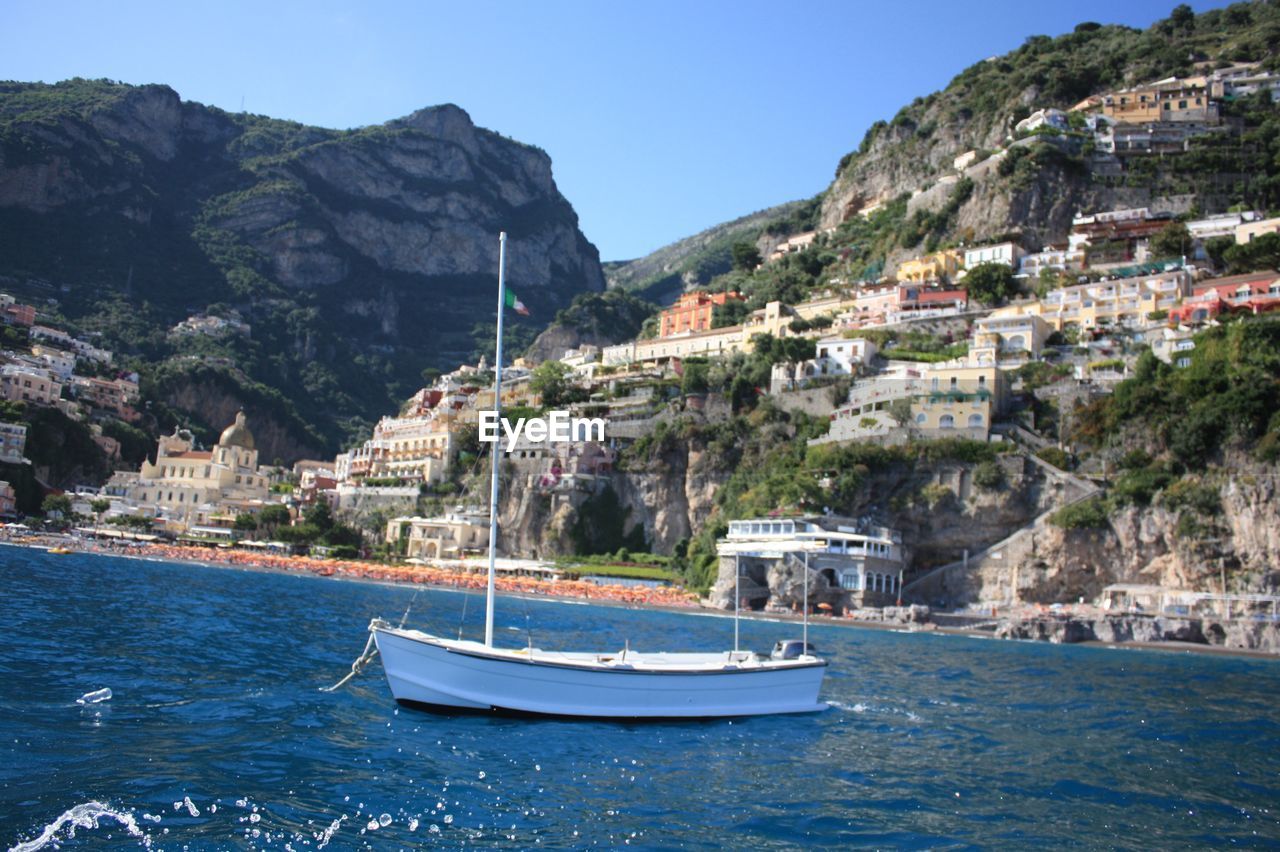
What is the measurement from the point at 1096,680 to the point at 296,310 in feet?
477

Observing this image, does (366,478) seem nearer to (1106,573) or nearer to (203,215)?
(1106,573)

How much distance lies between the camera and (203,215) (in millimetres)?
160500

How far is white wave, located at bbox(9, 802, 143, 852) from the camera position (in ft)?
32.0

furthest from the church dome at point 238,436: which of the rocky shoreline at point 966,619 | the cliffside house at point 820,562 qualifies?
the cliffside house at point 820,562

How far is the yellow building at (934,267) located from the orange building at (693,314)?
17.6m

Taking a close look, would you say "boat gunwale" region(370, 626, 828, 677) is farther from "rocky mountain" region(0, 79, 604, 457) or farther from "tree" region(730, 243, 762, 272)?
"rocky mountain" region(0, 79, 604, 457)

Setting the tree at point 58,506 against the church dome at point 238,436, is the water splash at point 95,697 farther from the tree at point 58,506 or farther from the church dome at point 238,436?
the church dome at point 238,436

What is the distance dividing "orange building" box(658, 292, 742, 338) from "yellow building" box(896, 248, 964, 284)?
1763 cm

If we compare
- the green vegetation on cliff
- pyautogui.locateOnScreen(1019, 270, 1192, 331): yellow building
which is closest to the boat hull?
the green vegetation on cliff

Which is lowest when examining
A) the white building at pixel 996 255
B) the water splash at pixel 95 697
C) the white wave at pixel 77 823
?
the white wave at pixel 77 823

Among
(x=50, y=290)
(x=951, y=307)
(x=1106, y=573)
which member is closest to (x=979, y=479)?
(x=1106, y=573)

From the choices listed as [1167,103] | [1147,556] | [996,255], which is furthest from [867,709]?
[1167,103]

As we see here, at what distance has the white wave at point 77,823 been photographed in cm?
977

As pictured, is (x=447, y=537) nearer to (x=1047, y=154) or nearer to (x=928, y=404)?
(x=928, y=404)
